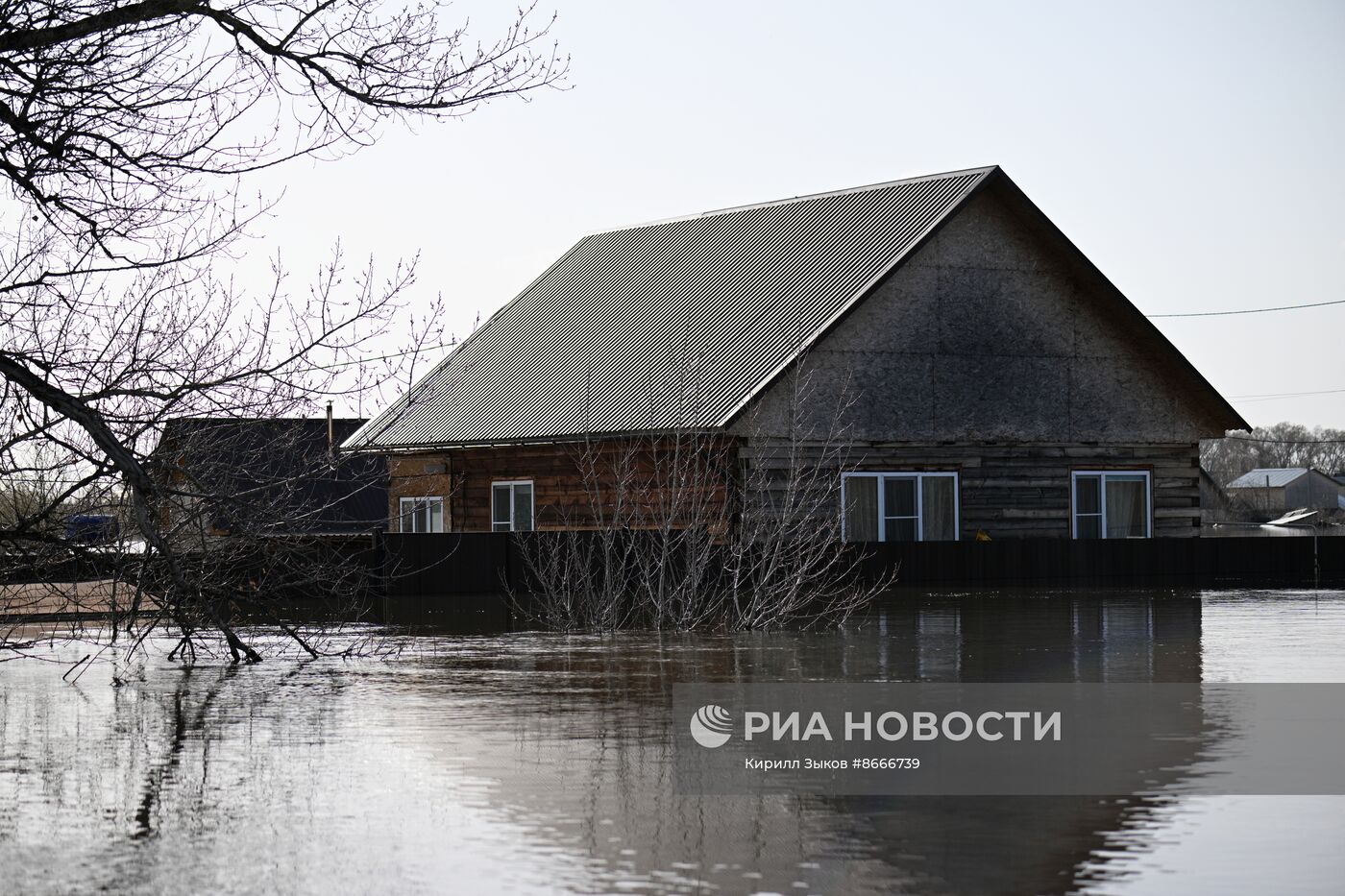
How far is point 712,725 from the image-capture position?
14023 millimetres

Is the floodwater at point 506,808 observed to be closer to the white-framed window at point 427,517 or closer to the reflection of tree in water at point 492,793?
the reflection of tree in water at point 492,793

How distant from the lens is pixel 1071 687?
16.5 m

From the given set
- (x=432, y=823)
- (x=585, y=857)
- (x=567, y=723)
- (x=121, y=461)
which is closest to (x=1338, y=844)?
(x=585, y=857)

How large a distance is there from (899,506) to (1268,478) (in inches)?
4917

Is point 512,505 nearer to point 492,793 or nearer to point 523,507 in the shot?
point 523,507

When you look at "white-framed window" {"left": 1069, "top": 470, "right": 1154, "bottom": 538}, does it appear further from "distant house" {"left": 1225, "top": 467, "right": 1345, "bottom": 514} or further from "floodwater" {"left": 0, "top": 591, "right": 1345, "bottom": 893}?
"distant house" {"left": 1225, "top": 467, "right": 1345, "bottom": 514}

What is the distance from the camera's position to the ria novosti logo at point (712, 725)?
13242 millimetres

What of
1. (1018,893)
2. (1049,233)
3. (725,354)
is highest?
(1049,233)

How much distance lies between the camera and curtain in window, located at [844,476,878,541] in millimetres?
34500

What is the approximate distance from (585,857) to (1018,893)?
202 cm

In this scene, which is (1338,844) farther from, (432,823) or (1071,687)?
(1071,687)

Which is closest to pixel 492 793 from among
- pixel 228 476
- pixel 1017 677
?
pixel 228 476

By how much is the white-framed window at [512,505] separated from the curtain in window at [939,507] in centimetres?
743

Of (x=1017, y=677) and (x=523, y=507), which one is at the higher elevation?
(x=523, y=507)
